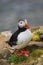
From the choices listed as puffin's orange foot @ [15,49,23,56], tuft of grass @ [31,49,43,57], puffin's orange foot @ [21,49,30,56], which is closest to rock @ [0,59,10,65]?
puffin's orange foot @ [15,49,23,56]

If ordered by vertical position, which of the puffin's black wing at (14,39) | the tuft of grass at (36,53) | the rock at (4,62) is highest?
the puffin's black wing at (14,39)

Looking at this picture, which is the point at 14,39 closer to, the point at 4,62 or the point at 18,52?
the point at 18,52

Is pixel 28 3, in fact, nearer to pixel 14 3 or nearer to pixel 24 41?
pixel 14 3

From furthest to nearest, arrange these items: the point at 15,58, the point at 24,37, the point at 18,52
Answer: the point at 18,52 < the point at 15,58 < the point at 24,37

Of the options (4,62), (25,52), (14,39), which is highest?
(14,39)

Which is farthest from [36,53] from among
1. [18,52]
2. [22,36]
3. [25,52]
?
[22,36]

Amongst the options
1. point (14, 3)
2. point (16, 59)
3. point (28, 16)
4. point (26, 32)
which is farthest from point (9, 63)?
point (14, 3)

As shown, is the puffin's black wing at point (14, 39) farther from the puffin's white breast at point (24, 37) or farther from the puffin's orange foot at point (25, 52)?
the puffin's orange foot at point (25, 52)

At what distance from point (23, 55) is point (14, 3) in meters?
11.7

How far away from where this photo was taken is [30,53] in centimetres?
982

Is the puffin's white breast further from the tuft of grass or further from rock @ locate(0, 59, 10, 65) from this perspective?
rock @ locate(0, 59, 10, 65)

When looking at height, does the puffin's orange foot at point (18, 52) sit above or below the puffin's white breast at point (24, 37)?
below

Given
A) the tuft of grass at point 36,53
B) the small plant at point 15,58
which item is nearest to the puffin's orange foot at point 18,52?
the small plant at point 15,58

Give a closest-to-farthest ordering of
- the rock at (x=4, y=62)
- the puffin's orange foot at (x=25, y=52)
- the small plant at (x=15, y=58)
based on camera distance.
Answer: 1. the rock at (x=4, y=62)
2. the small plant at (x=15, y=58)
3. the puffin's orange foot at (x=25, y=52)
